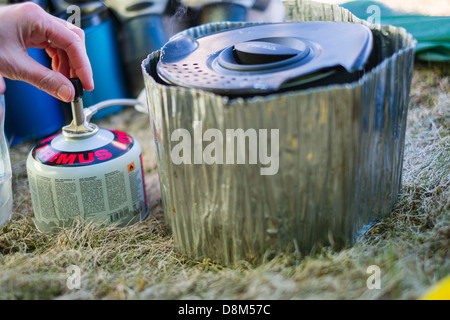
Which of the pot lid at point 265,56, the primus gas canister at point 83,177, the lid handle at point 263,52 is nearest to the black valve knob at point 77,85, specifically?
the primus gas canister at point 83,177

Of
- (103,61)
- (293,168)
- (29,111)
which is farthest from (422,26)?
(29,111)

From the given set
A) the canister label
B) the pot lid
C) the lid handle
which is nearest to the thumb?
the canister label

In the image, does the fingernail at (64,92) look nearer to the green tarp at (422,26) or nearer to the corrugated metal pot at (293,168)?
the corrugated metal pot at (293,168)

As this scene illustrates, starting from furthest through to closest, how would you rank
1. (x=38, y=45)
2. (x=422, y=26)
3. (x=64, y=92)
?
(x=422, y=26) → (x=38, y=45) → (x=64, y=92)

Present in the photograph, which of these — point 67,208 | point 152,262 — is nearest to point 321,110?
point 152,262

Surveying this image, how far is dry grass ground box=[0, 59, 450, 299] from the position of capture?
874mm

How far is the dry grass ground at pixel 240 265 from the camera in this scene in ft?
2.87

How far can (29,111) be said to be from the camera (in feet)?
6.01

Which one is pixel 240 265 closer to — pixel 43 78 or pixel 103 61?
pixel 43 78

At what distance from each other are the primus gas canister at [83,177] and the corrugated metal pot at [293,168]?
18 cm

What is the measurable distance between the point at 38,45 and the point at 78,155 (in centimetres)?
33

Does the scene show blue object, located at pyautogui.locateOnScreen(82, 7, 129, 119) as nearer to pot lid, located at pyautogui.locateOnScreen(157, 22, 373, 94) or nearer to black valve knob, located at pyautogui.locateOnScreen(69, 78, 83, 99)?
black valve knob, located at pyautogui.locateOnScreen(69, 78, 83, 99)

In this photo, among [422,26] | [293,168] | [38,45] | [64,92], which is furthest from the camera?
[422,26]

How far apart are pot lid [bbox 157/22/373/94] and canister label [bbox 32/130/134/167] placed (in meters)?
0.30
